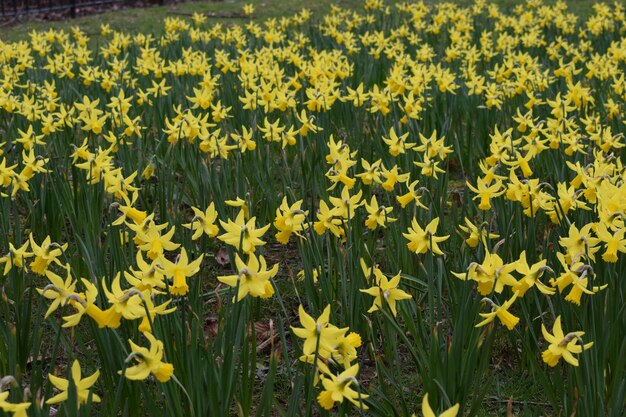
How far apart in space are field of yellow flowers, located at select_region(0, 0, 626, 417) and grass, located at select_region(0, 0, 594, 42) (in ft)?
17.3

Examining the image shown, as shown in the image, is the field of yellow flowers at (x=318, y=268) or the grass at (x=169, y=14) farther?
the grass at (x=169, y=14)

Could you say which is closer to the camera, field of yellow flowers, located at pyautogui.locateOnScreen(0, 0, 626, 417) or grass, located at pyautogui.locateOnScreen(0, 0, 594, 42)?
field of yellow flowers, located at pyautogui.locateOnScreen(0, 0, 626, 417)

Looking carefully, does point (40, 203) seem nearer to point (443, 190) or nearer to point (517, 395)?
point (443, 190)

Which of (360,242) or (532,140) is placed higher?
(532,140)

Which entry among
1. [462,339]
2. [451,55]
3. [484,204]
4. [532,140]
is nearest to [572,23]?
[451,55]

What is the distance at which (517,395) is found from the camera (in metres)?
2.30

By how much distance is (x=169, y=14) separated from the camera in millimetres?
11305

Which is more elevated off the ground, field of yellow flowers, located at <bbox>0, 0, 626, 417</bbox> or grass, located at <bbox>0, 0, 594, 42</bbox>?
grass, located at <bbox>0, 0, 594, 42</bbox>

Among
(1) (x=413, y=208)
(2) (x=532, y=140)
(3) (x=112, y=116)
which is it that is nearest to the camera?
(1) (x=413, y=208)

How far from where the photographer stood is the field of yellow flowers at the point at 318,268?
1.72 m

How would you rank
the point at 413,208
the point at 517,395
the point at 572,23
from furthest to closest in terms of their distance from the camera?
the point at 572,23
the point at 413,208
the point at 517,395

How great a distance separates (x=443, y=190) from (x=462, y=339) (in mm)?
1469

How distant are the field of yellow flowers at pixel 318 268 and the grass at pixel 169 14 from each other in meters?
5.26

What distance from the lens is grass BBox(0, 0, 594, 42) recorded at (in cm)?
1032
